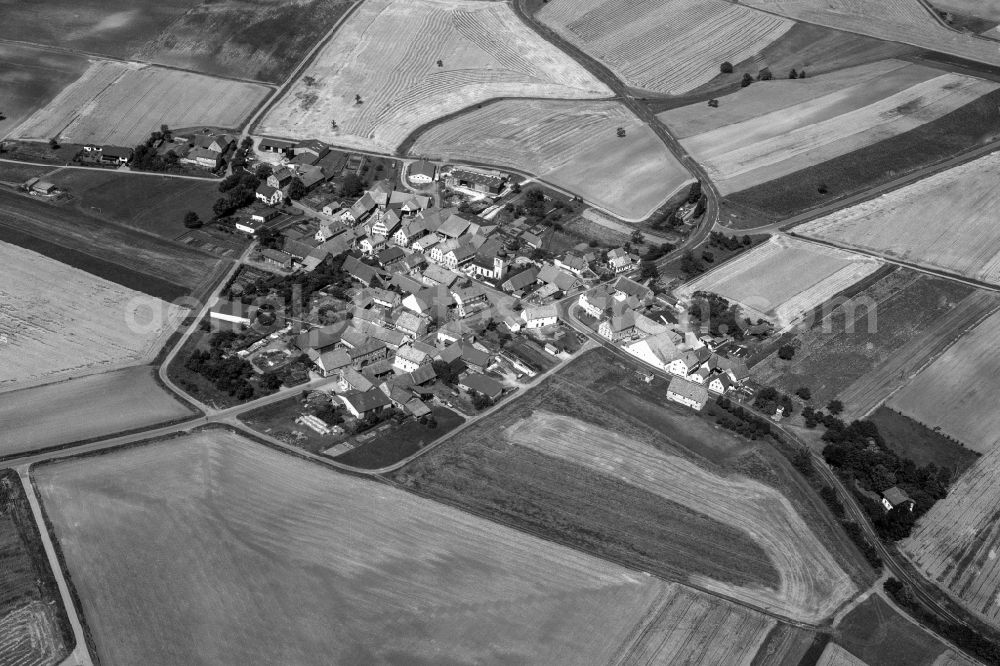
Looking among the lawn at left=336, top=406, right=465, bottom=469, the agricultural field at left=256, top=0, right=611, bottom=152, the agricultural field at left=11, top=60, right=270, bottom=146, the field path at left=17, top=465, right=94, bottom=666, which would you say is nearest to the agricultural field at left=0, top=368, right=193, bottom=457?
the field path at left=17, top=465, right=94, bottom=666

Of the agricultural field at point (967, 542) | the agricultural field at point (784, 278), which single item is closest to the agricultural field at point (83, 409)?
the agricultural field at point (784, 278)

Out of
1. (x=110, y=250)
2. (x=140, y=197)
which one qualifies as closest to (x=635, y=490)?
(x=110, y=250)

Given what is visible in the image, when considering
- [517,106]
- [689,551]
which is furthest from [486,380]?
[517,106]

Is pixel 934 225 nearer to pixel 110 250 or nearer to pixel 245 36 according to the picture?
pixel 110 250

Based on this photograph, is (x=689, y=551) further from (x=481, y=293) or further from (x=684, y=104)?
(x=684, y=104)

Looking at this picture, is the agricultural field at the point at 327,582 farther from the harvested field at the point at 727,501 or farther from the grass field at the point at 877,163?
the grass field at the point at 877,163

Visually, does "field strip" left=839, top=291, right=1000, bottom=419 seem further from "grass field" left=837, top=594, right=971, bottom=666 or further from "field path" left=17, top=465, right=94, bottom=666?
"field path" left=17, top=465, right=94, bottom=666

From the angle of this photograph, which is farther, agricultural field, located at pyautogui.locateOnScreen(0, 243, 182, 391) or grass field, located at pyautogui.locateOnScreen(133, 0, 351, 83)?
grass field, located at pyautogui.locateOnScreen(133, 0, 351, 83)
